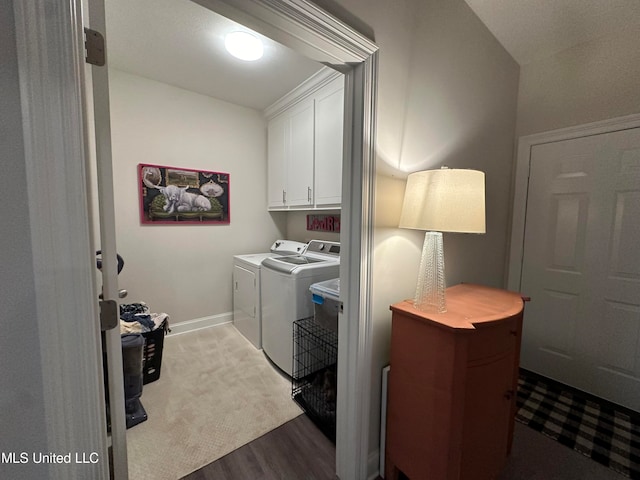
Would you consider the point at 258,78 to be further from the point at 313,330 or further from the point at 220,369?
the point at 220,369

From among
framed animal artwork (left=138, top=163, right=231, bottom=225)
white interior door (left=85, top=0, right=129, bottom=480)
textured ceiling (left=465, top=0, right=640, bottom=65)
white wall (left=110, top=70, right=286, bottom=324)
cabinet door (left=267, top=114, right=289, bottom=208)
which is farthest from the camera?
cabinet door (left=267, top=114, right=289, bottom=208)

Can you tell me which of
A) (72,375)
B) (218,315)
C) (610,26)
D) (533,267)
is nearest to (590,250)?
(533,267)

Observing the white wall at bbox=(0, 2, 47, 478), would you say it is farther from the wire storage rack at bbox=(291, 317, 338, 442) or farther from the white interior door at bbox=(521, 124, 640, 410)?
the white interior door at bbox=(521, 124, 640, 410)

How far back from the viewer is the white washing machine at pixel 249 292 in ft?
8.23

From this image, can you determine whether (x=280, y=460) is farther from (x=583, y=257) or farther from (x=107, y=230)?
(x=583, y=257)

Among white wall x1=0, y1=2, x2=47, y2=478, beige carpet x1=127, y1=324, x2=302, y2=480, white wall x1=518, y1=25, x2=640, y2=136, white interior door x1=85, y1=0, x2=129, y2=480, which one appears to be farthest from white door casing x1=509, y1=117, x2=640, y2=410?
white wall x1=0, y1=2, x2=47, y2=478

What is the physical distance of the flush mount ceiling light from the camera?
1.80 metres

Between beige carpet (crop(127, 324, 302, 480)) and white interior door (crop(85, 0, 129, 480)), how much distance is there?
820 millimetres

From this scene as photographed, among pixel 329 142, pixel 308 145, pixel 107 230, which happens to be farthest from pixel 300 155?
pixel 107 230

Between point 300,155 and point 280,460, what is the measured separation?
2.43m

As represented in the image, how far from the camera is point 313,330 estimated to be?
202cm

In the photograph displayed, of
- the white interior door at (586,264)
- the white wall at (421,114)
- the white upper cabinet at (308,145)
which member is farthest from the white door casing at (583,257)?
the white upper cabinet at (308,145)

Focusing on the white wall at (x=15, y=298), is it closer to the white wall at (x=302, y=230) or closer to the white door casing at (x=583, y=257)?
the white wall at (x=302, y=230)

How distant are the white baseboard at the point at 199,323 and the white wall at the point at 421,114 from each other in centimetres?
228
